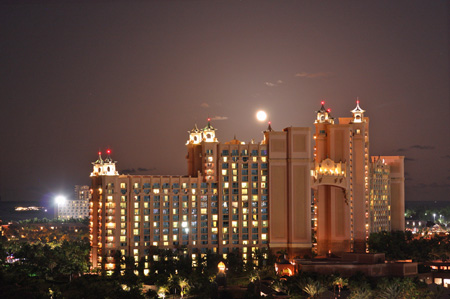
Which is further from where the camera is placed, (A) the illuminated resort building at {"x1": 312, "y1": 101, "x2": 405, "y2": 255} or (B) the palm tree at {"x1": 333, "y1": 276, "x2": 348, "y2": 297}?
(A) the illuminated resort building at {"x1": 312, "y1": 101, "x2": 405, "y2": 255}

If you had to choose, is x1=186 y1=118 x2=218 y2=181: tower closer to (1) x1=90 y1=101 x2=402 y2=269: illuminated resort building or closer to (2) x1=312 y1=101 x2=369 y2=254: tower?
(1) x1=90 y1=101 x2=402 y2=269: illuminated resort building

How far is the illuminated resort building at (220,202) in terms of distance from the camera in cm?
8206

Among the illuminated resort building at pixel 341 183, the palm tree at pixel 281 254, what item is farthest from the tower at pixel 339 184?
the palm tree at pixel 281 254

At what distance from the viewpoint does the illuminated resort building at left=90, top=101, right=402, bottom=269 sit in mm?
82062

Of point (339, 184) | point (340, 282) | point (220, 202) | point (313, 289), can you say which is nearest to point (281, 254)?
point (220, 202)

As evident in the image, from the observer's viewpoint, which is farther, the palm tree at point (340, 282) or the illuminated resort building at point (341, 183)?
the illuminated resort building at point (341, 183)

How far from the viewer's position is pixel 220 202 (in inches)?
3344

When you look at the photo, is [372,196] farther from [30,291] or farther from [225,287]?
[30,291]

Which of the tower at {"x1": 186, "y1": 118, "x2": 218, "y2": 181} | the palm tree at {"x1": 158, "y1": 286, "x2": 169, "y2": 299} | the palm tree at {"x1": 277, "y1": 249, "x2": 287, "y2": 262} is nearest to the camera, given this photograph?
the palm tree at {"x1": 158, "y1": 286, "x2": 169, "y2": 299}

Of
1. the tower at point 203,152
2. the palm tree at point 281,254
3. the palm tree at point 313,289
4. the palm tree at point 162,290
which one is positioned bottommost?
the palm tree at point 162,290

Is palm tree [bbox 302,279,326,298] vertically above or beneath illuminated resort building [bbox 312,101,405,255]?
beneath

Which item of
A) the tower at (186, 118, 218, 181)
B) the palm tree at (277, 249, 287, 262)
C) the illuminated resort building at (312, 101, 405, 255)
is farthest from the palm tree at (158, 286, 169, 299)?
the illuminated resort building at (312, 101, 405, 255)

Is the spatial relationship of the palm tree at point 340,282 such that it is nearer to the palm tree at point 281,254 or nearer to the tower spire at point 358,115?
the palm tree at point 281,254

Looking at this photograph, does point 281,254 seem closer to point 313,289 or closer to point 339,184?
point 339,184
